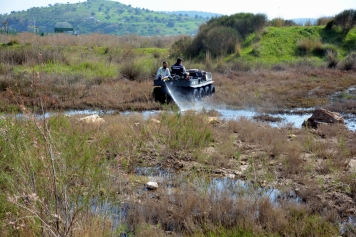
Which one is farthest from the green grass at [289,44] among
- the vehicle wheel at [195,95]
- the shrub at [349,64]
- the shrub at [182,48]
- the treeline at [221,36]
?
the vehicle wheel at [195,95]

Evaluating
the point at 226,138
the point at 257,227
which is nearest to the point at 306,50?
the point at 226,138

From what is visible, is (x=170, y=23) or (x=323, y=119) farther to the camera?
(x=170, y=23)

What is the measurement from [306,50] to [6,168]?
85.4 ft

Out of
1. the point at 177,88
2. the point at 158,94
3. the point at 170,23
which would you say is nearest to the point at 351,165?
the point at 177,88

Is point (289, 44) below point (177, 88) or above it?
above

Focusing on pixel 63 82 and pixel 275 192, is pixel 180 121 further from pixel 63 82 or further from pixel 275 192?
pixel 63 82

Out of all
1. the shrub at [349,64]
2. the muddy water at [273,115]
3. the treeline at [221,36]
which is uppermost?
the treeline at [221,36]

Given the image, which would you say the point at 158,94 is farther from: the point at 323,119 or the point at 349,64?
the point at 349,64

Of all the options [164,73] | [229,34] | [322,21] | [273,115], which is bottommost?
[273,115]

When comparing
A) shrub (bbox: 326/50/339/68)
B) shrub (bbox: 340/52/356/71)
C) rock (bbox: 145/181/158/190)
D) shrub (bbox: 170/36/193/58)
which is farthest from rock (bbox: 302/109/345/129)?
shrub (bbox: 170/36/193/58)

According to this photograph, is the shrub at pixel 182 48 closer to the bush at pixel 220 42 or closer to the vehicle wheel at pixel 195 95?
the bush at pixel 220 42

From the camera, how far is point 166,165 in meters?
9.33

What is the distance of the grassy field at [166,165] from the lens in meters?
5.12

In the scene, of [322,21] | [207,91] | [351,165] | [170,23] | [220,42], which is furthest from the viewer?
[170,23]
